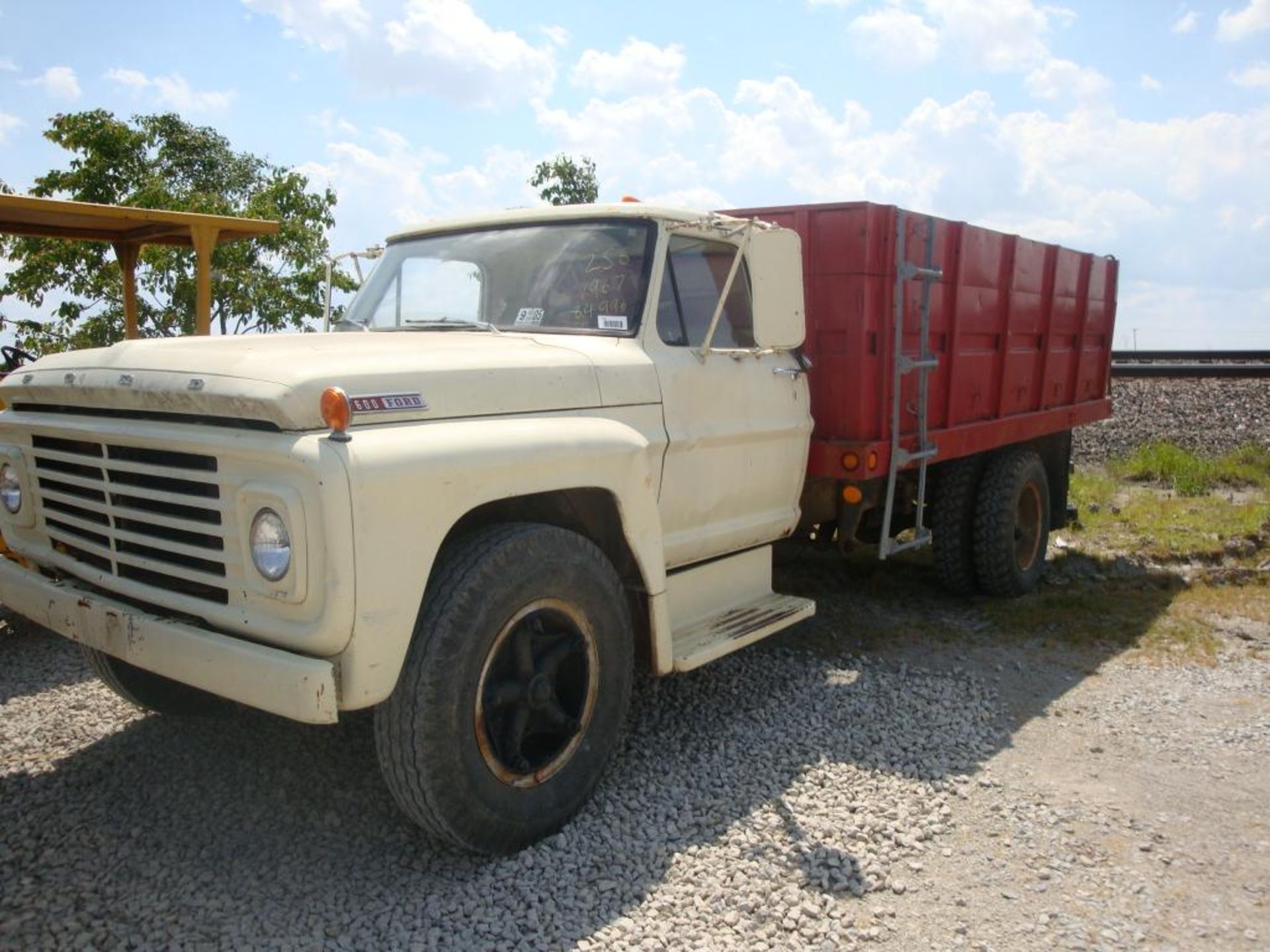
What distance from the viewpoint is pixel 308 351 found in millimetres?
3205

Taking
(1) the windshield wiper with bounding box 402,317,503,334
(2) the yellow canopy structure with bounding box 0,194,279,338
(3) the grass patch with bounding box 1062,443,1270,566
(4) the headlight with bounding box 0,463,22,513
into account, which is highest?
(2) the yellow canopy structure with bounding box 0,194,279,338

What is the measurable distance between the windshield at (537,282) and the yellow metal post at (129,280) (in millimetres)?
2264

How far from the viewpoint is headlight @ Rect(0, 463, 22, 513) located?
3.74 meters

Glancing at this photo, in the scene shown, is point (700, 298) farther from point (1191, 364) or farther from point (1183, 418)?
point (1191, 364)

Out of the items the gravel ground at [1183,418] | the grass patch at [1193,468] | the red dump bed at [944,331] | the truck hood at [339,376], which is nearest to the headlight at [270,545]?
the truck hood at [339,376]

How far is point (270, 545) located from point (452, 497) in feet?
1.71

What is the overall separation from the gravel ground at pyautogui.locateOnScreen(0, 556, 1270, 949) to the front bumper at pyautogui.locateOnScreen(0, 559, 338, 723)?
67 cm

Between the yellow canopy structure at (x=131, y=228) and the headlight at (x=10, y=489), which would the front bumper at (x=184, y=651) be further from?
the yellow canopy structure at (x=131, y=228)

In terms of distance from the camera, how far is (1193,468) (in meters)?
10.1

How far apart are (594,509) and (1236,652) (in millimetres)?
4067

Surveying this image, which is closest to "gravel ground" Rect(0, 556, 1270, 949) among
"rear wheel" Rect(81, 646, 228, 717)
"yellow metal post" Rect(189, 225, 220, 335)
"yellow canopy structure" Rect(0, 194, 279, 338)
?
"rear wheel" Rect(81, 646, 228, 717)

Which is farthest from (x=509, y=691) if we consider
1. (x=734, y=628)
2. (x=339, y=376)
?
(x=734, y=628)

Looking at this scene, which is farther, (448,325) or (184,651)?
(448,325)

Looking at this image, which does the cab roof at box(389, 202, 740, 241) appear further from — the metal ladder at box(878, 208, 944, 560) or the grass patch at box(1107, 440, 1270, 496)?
the grass patch at box(1107, 440, 1270, 496)
